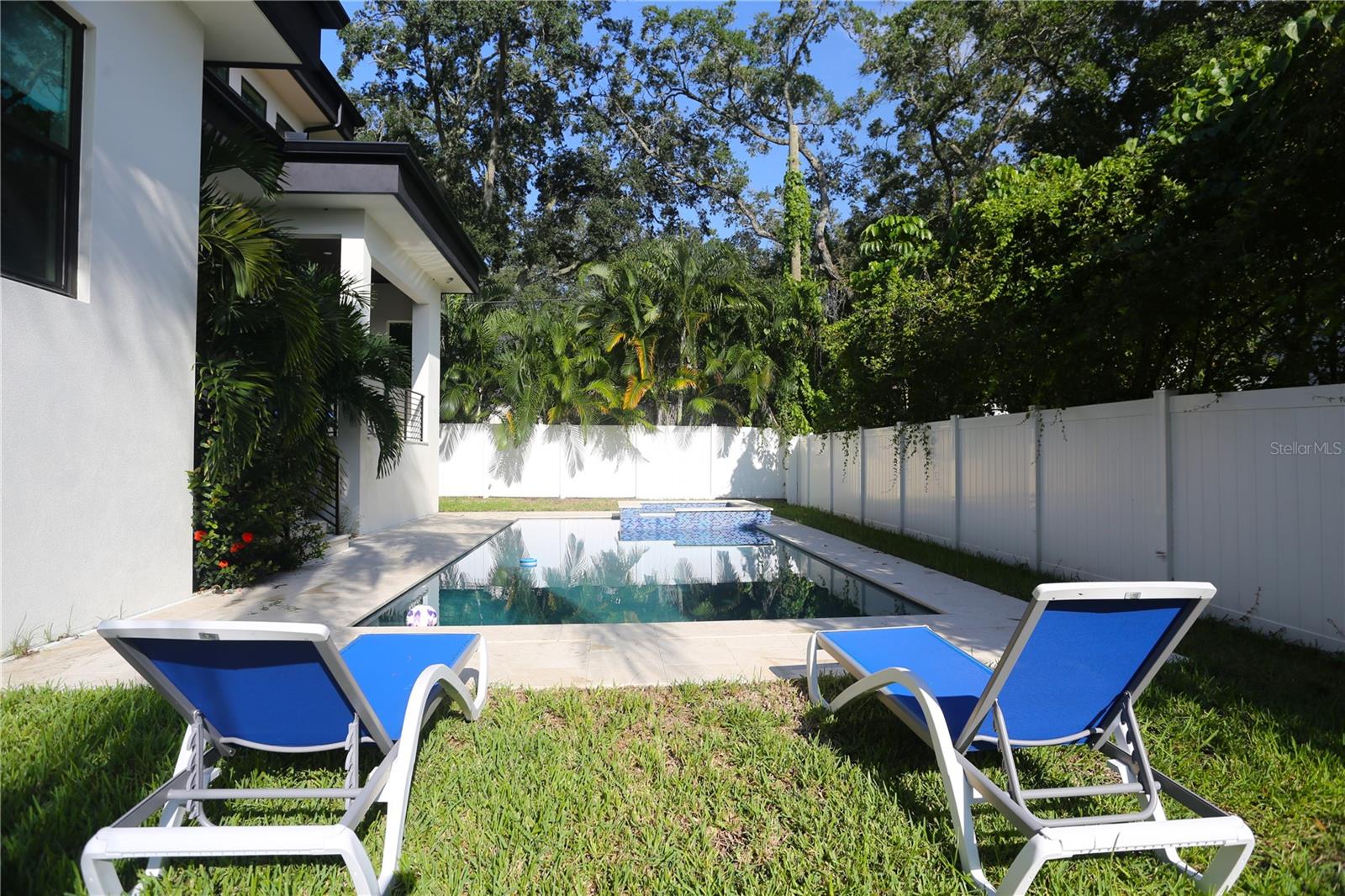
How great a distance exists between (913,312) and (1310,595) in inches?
234

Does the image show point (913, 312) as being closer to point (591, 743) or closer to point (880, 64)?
point (591, 743)

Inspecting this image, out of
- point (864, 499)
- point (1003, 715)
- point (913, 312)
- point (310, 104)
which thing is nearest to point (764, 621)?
point (1003, 715)

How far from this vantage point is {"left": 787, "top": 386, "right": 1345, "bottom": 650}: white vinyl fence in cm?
452

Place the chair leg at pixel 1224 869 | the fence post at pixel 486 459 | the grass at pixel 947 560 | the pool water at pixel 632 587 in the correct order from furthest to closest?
the fence post at pixel 486 459, the grass at pixel 947 560, the pool water at pixel 632 587, the chair leg at pixel 1224 869

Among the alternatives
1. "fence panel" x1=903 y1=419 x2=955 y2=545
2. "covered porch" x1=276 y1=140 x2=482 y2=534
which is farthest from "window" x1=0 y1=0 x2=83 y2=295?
"fence panel" x1=903 y1=419 x2=955 y2=545

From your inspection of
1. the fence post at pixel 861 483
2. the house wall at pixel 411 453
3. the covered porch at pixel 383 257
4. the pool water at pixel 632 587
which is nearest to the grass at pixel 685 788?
the pool water at pixel 632 587

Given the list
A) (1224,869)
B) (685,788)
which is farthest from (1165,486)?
(685,788)

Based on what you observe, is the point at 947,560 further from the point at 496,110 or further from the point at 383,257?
the point at 496,110

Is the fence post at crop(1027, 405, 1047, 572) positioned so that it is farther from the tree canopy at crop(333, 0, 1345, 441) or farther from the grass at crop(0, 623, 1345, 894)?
the grass at crop(0, 623, 1345, 894)

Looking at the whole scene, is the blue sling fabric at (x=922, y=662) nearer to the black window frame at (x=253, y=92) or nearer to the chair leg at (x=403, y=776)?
the chair leg at (x=403, y=776)

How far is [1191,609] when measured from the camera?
244 cm

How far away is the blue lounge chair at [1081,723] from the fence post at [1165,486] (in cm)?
364

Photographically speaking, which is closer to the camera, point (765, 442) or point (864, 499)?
point (864, 499)

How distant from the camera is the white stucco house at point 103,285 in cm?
441
